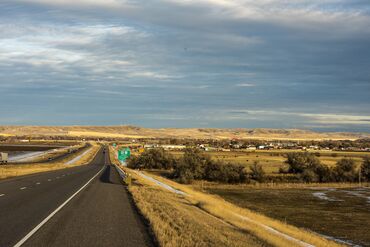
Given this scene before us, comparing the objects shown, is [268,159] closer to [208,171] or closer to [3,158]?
[208,171]

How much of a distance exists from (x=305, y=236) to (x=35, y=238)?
15490 mm

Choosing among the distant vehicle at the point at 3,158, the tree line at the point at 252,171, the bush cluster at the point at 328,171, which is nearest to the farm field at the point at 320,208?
the tree line at the point at 252,171

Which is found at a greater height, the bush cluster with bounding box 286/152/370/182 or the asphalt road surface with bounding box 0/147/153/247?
the asphalt road surface with bounding box 0/147/153/247

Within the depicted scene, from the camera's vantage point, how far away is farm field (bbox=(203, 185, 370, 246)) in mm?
32625

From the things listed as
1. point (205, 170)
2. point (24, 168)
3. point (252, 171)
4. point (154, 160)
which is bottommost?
point (205, 170)

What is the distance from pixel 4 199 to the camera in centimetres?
2288

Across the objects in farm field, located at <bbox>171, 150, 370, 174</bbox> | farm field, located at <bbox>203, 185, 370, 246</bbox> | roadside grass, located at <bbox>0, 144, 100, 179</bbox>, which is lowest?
farm field, located at <bbox>203, 185, 370, 246</bbox>

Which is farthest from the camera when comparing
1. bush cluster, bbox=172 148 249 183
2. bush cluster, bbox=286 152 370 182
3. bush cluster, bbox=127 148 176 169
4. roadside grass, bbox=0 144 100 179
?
bush cluster, bbox=127 148 176 169

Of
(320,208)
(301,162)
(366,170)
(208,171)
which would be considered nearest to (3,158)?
(208,171)

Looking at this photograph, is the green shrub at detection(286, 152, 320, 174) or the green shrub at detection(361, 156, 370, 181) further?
the green shrub at detection(286, 152, 320, 174)

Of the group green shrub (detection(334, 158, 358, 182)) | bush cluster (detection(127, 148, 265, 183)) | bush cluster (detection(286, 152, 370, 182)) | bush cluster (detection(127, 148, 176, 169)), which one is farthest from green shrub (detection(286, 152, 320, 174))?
bush cluster (detection(127, 148, 176, 169))

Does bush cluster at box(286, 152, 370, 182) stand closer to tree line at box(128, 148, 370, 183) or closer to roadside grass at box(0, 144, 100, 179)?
tree line at box(128, 148, 370, 183)

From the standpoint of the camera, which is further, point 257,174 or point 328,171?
point 328,171

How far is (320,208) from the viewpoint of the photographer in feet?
144
